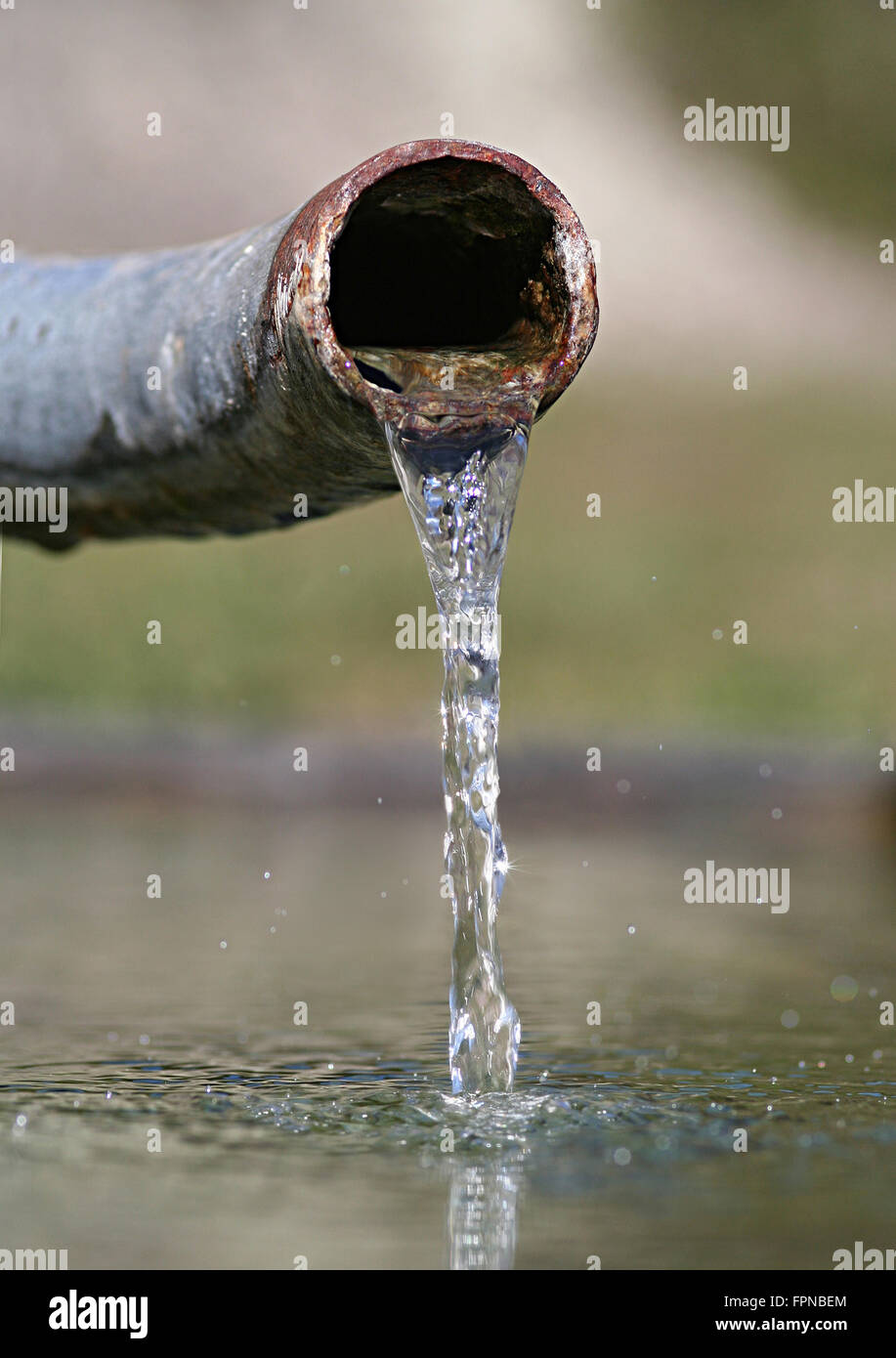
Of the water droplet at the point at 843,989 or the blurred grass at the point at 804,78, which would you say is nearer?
the water droplet at the point at 843,989

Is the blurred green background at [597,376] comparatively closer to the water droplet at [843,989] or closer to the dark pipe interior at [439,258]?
the water droplet at [843,989]

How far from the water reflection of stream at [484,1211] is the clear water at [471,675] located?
489 mm

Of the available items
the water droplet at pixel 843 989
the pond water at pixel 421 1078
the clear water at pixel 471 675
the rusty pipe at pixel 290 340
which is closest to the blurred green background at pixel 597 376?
the pond water at pixel 421 1078

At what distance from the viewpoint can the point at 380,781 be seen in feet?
32.6

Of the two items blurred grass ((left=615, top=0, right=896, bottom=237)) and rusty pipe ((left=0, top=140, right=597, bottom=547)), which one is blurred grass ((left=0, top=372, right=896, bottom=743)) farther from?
rusty pipe ((left=0, top=140, right=597, bottom=547))

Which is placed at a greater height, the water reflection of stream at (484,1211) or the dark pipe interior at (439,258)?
the dark pipe interior at (439,258)

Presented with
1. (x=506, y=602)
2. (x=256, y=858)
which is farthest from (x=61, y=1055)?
(x=506, y=602)

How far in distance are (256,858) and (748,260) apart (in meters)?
7.75

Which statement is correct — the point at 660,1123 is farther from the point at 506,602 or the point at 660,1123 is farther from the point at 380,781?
the point at 506,602

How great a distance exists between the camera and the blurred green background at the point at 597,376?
37.1 ft

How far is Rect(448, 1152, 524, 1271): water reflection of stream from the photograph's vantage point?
257 centimetres

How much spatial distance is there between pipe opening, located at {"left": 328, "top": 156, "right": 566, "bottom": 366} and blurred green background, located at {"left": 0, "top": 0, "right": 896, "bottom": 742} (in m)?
7.31

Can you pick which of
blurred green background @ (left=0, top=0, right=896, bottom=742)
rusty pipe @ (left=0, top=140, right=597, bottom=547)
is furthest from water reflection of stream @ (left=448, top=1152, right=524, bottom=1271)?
blurred green background @ (left=0, top=0, right=896, bottom=742)

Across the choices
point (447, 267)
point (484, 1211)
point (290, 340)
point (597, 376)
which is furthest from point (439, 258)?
point (597, 376)
